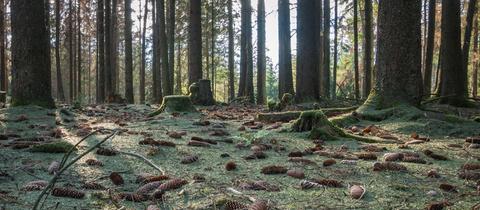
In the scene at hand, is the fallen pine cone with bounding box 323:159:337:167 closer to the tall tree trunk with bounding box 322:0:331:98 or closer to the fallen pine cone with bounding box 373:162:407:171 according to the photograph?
the fallen pine cone with bounding box 373:162:407:171

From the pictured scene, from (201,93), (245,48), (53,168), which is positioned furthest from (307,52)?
(245,48)

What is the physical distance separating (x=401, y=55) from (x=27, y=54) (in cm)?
745

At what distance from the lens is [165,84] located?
63.6 ft

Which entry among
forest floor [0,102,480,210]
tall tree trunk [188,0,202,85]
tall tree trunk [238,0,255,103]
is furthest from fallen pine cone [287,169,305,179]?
tall tree trunk [238,0,255,103]

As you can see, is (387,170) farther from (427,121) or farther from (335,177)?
(427,121)

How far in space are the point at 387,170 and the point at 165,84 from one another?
16.2 m

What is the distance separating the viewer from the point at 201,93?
14.8 meters

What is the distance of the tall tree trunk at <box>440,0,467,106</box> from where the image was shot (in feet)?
39.1

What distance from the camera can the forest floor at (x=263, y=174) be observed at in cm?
291

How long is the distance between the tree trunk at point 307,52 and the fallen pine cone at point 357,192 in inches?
352

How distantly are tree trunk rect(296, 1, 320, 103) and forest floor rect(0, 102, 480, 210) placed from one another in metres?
5.39

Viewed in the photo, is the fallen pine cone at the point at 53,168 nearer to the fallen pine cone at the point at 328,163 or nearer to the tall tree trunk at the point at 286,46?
the fallen pine cone at the point at 328,163

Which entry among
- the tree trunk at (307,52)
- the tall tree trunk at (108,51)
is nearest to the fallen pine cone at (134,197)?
the tree trunk at (307,52)

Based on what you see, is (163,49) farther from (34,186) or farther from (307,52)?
(34,186)
